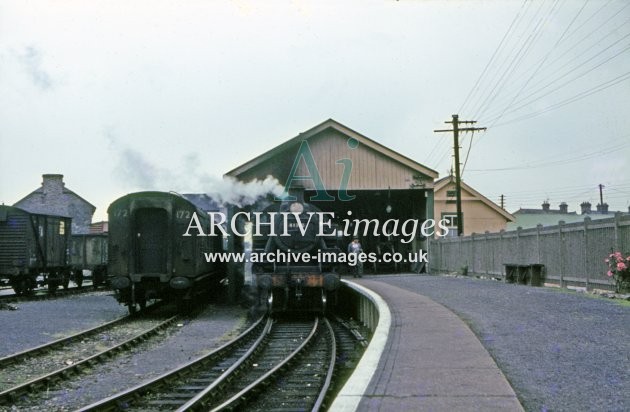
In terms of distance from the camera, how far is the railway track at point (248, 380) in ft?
22.8

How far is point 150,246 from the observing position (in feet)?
50.6

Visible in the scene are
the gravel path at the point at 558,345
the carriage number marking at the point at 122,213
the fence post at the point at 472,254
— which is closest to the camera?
the gravel path at the point at 558,345

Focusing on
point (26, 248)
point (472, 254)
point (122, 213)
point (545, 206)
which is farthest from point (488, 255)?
point (545, 206)

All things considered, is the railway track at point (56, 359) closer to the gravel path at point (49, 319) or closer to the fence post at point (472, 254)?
the gravel path at point (49, 319)

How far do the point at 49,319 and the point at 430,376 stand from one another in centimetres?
1198

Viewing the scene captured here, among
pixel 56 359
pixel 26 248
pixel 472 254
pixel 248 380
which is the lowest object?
pixel 248 380

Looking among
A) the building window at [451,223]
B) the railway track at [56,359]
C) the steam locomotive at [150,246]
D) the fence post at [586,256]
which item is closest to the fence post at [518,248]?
the fence post at [586,256]

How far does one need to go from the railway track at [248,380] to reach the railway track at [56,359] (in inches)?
53.5

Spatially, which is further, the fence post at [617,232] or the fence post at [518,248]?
the fence post at [518,248]

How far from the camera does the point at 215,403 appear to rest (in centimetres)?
710

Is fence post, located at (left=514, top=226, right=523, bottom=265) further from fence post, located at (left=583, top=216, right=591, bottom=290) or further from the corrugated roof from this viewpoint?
the corrugated roof

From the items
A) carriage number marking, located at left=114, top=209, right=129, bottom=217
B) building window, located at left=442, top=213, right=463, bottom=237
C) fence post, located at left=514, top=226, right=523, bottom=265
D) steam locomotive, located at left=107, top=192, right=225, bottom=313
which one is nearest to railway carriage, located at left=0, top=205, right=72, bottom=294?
steam locomotive, located at left=107, top=192, right=225, bottom=313

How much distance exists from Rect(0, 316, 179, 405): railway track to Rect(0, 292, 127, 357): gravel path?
0.60 metres

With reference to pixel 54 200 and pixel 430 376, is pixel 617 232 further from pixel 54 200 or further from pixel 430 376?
pixel 54 200
